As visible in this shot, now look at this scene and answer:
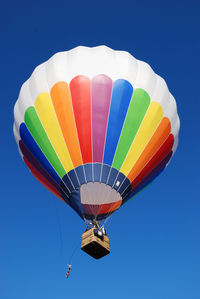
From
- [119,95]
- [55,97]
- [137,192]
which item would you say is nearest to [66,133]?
[55,97]

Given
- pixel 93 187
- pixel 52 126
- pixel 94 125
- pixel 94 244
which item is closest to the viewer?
pixel 94 244

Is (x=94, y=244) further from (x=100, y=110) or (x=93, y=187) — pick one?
(x=100, y=110)

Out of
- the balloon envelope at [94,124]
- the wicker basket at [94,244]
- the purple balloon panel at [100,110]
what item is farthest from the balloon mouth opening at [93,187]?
the wicker basket at [94,244]

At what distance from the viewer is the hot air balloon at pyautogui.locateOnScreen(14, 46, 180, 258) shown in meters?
11.8

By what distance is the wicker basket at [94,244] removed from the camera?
36.1 feet

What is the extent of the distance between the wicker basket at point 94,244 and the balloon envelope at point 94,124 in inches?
37.4

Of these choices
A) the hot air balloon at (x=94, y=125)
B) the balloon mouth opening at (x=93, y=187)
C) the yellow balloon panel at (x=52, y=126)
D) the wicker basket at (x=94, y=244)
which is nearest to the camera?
the wicker basket at (x=94, y=244)

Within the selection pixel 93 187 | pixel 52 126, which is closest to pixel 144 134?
pixel 93 187

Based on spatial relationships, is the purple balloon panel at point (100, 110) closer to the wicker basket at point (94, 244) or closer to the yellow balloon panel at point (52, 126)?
the yellow balloon panel at point (52, 126)

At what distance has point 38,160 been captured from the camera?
1262cm

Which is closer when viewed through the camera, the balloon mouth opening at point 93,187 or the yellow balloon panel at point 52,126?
the balloon mouth opening at point 93,187

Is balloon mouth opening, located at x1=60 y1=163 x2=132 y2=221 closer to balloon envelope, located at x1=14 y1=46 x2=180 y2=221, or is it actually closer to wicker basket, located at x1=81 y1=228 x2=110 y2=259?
balloon envelope, located at x1=14 y1=46 x2=180 y2=221

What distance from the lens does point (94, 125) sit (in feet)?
39.3

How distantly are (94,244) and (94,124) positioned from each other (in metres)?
3.26
